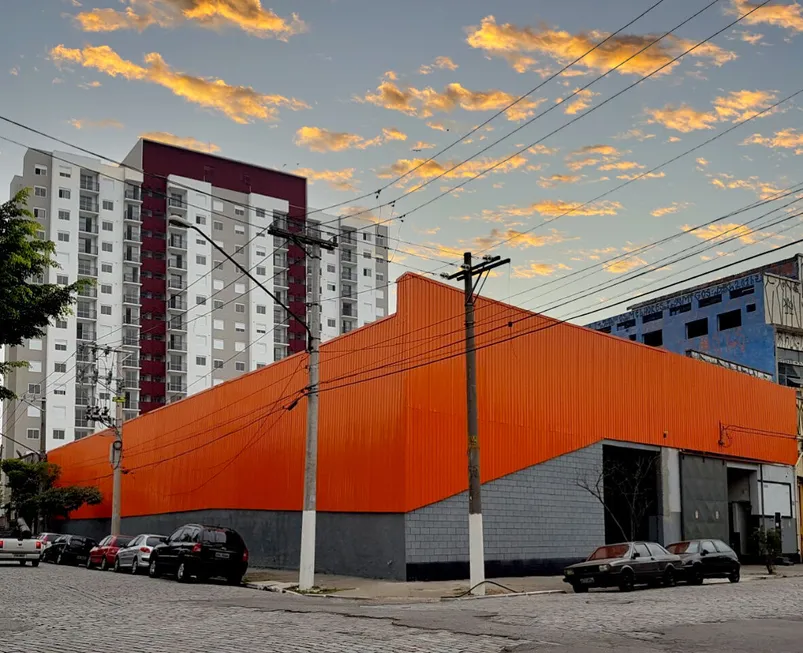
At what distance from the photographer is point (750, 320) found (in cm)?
7144

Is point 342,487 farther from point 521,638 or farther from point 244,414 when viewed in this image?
point 521,638

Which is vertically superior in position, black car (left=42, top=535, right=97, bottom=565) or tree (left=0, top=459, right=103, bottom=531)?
tree (left=0, top=459, right=103, bottom=531)

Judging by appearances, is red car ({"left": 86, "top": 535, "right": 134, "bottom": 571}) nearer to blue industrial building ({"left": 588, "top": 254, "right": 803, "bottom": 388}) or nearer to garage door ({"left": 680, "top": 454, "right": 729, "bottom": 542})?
garage door ({"left": 680, "top": 454, "right": 729, "bottom": 542})

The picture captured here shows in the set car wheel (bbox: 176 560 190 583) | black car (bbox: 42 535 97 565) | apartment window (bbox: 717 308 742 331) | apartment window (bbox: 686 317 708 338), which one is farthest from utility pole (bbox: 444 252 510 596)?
apartment window (bbox: 686 317 708 338)

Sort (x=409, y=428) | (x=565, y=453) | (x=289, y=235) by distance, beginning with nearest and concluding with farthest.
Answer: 1. (x=289, y=235)
2. (x=409, y=428)
3. (x=565, y=453)

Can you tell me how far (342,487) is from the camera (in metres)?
32.6

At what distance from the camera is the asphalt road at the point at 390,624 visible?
12367 mm

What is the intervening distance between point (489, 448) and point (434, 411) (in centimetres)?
281

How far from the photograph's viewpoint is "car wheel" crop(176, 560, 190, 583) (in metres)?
28.6

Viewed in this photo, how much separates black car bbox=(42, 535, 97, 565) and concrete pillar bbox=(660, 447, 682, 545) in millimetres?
25147

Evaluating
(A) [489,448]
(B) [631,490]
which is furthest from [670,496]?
(A) [489,448]

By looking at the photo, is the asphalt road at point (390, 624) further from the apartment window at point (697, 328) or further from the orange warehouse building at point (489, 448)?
the apartment window at point (697, 328)

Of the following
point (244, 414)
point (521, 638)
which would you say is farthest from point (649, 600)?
point (244, 414)

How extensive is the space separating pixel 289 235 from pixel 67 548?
24530 mm
